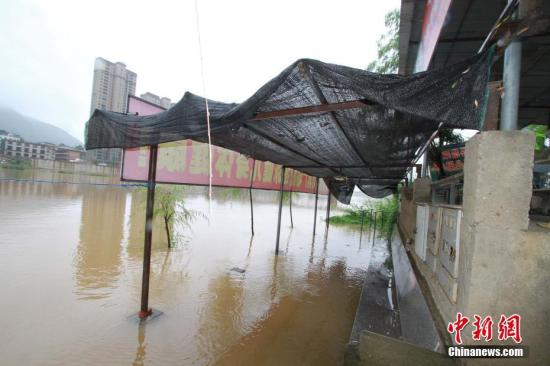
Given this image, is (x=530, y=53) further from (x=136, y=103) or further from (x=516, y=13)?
(x=136, y=103)

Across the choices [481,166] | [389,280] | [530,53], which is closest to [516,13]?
[481,166]

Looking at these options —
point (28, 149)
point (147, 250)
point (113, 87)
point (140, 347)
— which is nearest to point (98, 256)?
point (147, 250)

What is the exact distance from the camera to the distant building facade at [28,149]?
150 feet

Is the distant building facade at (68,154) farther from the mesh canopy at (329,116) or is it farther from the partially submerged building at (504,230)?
the partially submerged building at (504,230)

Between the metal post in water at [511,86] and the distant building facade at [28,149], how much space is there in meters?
59.1

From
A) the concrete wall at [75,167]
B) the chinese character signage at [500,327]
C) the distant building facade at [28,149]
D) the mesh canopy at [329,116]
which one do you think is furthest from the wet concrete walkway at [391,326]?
the distant building facade at [28,149]

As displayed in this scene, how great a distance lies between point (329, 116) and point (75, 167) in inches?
1388

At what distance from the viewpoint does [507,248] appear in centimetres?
165

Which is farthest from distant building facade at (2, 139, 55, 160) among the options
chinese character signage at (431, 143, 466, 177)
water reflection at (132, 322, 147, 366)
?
chinese character signage at (431, 143, 466, 177)

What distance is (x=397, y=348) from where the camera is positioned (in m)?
1.70

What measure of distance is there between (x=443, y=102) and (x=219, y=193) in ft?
65.0

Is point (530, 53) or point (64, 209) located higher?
point (530, 53)

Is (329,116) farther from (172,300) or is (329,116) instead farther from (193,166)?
(193,166)

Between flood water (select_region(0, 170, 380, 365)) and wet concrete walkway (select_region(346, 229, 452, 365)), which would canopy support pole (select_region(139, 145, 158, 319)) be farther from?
wet concrete walkway (select_region(346, 229, 452, 365))
